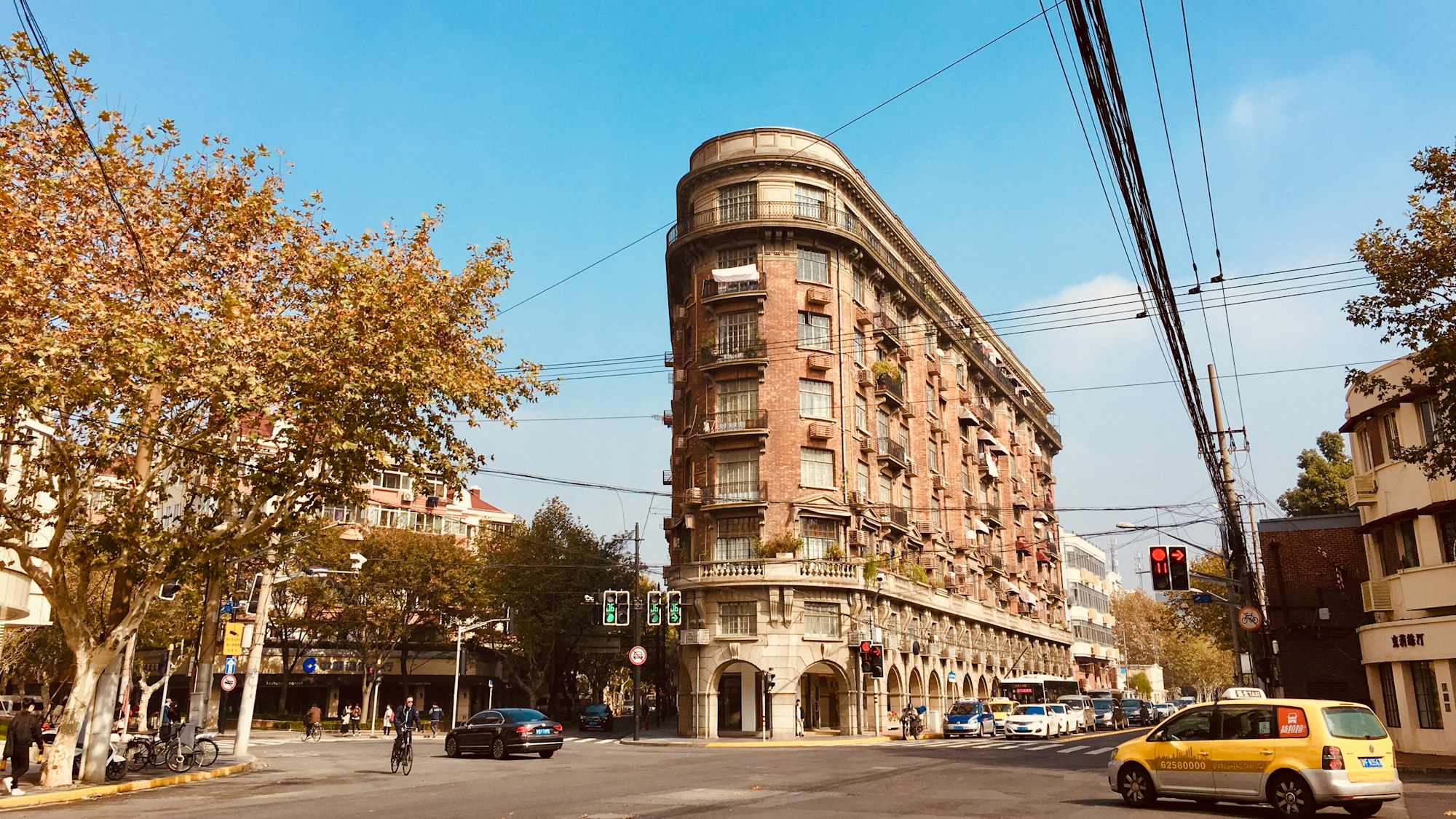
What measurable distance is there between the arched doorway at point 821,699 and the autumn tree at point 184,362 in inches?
1152

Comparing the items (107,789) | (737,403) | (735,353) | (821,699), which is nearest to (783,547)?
(737,403)

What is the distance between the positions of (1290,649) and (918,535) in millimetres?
18699

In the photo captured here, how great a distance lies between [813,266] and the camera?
49.1m

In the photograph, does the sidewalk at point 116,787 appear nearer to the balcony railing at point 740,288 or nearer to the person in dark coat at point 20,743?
the person in dark coat at point 20,743

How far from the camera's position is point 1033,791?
17.8 meters

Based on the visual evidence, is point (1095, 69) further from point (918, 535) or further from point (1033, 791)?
point (918, 535)

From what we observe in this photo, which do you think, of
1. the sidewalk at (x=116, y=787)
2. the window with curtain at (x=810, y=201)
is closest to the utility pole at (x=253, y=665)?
the sidewalk at (x=116, y=787)

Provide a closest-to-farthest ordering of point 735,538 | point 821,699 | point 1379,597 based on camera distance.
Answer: point 1379,597, point 735,538, point 821,699

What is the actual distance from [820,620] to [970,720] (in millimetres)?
7351

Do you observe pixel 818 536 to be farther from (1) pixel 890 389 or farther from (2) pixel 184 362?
(2) pixel 184 362

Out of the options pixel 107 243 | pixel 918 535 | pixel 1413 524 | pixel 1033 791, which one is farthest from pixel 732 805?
pixel 918 535

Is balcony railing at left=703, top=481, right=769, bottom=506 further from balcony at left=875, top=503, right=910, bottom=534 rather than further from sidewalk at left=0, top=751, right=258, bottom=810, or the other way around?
sidewalk at left=0, top=751, right=258, bottom=810

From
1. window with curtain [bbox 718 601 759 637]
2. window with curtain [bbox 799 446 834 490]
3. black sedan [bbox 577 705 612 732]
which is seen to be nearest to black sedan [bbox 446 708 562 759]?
window with curtain [bbox 718 601 759 637]

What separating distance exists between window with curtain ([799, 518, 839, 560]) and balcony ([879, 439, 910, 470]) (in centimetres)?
583
